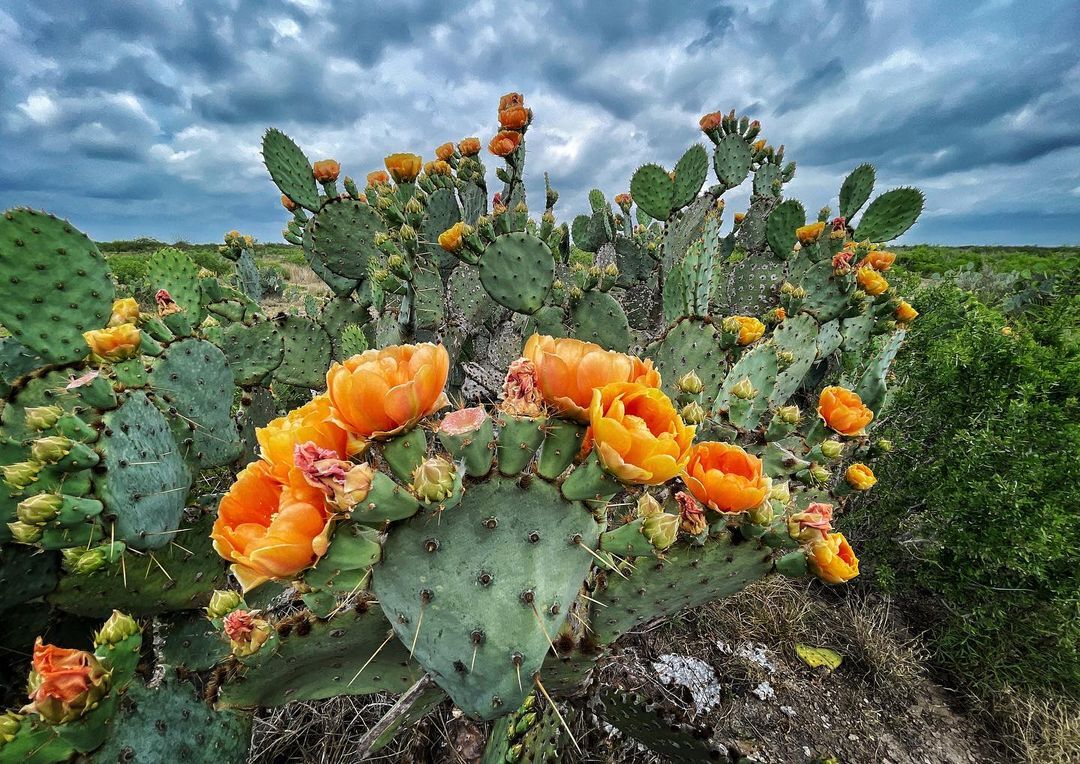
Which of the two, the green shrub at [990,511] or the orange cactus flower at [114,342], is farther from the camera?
the green shrub at [990,511]

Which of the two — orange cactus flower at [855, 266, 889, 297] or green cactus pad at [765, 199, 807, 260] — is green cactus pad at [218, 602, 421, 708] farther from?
green cactus pad at [765, 199, 807, 260]

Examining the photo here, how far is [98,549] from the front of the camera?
3.65ft

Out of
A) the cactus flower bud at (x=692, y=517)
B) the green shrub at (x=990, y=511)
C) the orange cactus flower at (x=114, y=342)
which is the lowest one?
the green shrub at (x=990, y=511)

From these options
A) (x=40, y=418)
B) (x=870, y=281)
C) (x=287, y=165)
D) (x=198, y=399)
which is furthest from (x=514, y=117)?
(x=40, y=418)

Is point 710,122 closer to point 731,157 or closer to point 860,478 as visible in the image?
point 731,157

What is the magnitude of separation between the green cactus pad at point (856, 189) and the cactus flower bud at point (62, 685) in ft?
16.0

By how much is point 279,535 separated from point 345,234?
248cm

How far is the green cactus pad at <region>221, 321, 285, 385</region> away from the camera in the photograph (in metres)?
2.27

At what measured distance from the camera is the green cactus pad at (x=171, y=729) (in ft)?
3.04

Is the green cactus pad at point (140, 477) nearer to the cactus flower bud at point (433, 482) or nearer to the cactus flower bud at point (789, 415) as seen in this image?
the cactus flower bud at point (433, 482)

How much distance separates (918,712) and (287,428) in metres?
2.58

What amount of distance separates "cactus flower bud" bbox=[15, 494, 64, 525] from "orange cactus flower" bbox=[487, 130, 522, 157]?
245cm

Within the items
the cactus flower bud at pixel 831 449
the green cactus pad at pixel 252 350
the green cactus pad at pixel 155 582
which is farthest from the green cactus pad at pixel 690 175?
the green cactus pad at pixel 155 582

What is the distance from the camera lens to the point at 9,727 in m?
0.74
